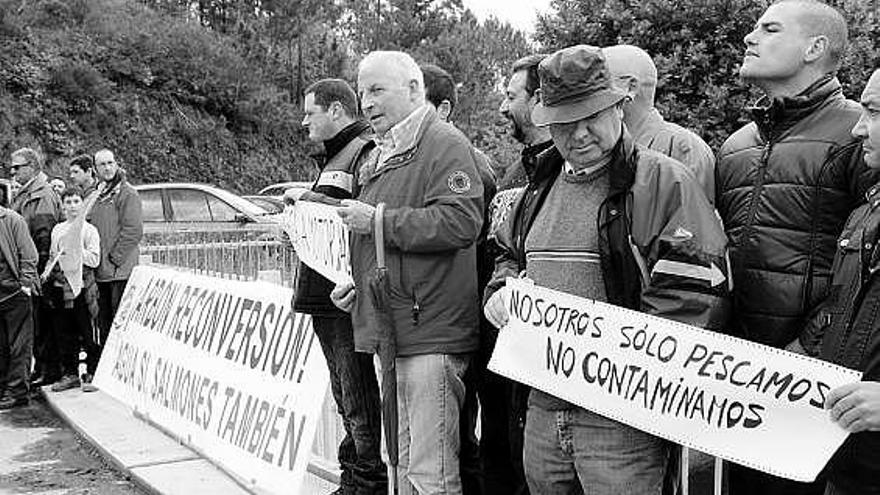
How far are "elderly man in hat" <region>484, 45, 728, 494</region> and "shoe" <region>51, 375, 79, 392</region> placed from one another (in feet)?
20.8

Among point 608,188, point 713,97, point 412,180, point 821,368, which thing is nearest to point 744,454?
point 821,368

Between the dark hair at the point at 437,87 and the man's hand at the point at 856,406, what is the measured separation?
9.39 feet

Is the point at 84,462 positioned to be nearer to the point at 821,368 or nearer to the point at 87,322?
the point at 87,322

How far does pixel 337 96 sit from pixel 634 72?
1559 mm

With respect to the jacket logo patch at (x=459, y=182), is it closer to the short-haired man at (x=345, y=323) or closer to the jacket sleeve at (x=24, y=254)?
the short-haired man at (x=345, y=323)

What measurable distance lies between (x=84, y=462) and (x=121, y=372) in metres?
1.13

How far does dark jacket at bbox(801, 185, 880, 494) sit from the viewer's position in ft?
8.37

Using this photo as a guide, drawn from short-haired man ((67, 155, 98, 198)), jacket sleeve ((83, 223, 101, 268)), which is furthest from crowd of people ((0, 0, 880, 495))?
short-haired man ((67, 155, 98, 198))

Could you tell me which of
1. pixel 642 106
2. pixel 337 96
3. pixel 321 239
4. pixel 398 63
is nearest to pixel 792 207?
pixel 642 106

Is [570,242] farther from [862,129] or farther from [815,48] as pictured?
[815,48]

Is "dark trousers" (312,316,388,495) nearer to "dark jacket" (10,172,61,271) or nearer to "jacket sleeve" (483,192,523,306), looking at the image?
"jacket sleeve" (483,192,523,306)

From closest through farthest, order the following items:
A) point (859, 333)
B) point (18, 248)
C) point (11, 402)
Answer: point (859, 333) < point (18, 248) < point (11, 402)

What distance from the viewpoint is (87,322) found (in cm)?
861

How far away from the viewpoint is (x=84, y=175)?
8875 millimetres
